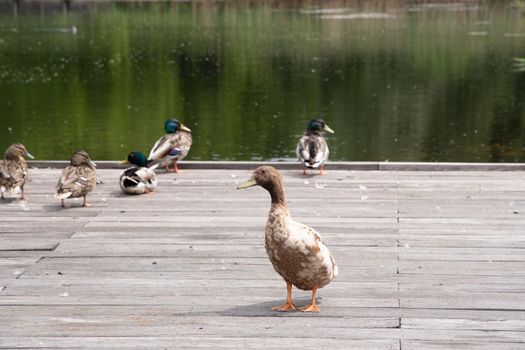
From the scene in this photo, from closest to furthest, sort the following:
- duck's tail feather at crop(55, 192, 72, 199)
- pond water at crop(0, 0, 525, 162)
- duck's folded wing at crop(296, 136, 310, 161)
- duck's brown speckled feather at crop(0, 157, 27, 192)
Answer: duck's tail feather at crop(55, 192, 72, 199)
duck's brown speckled feather at crop(0, 157, 27, 192)
duck's folded wing at crop(296, 136, 310, 161)
pond water at crop(0, 0, 525, 162)

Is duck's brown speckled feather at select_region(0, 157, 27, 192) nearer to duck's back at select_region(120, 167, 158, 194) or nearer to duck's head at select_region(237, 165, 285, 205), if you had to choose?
duck's back at select_region(120, 167, 158, 194)

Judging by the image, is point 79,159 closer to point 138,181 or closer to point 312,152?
point 138,181

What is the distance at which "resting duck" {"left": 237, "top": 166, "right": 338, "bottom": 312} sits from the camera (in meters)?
7.05

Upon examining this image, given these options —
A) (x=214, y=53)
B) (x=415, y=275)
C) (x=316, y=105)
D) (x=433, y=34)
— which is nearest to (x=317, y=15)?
(x=433, y=34)

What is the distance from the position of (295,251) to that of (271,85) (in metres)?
36.1

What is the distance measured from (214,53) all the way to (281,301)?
161 feet

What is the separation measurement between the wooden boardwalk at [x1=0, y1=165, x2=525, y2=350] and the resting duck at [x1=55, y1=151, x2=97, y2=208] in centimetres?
21

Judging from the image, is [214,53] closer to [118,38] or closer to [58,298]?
[118,38]

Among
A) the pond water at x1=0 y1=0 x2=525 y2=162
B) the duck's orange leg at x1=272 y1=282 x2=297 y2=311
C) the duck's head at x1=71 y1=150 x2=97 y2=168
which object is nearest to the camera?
the duck's orange leg at x1=272 y1=282 x2=297 y2=311

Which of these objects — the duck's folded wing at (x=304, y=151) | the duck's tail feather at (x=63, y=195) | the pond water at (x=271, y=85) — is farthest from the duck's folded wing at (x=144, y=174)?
the pond water at (x=271, y=85)

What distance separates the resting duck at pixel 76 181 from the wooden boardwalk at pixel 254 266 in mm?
211

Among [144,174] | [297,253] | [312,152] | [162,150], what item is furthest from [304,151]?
[297,253]

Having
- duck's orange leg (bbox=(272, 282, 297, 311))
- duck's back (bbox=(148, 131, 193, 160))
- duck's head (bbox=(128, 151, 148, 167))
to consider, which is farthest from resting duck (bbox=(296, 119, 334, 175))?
duck's orange leg (bbox=(272, 282, 297, 311))

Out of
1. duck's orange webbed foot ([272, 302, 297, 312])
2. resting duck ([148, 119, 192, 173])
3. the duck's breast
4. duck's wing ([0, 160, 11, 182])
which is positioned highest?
the duck's breast
